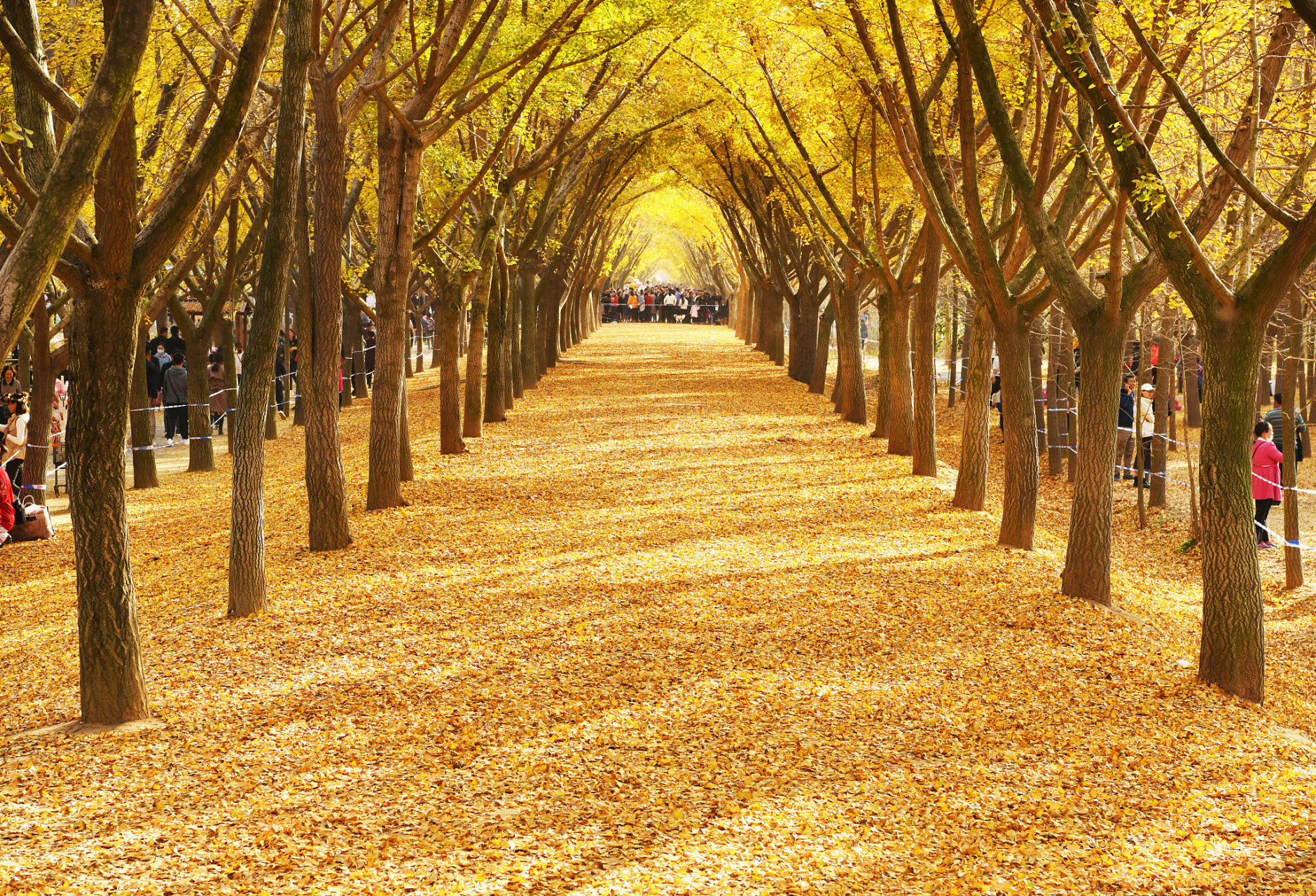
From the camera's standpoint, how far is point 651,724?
601cm

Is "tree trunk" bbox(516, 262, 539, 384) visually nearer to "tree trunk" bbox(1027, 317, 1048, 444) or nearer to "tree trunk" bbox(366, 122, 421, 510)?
"tree trunk" bbox(1027, 317, 1048, 444)

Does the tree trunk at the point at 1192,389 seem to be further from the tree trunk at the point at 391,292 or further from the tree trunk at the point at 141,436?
the tree trunk at the point at 141,436

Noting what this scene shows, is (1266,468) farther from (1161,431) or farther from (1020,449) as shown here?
(1020,449)

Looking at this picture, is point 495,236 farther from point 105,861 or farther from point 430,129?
point 105,861

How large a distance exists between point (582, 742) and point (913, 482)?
8.77m

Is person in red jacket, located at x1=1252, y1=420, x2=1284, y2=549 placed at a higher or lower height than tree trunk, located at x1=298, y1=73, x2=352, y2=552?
lower

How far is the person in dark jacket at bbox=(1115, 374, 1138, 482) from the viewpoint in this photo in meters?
17.0

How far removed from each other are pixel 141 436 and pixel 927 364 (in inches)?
416

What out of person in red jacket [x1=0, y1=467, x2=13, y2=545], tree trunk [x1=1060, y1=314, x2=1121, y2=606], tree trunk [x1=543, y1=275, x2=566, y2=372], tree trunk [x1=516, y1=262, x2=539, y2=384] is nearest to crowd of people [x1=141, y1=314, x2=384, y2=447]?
tree trunk [x1=516, y1=262, x2=539, y2=384]

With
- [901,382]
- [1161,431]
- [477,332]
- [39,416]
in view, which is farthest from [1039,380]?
[39,416]

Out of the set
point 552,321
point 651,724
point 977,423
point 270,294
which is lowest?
point 651,724

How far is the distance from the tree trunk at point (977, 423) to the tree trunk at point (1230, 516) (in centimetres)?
489

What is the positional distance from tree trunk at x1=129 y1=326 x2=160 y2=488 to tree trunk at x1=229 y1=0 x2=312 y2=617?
8533 mm

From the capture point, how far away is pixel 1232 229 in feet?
A: 39.2
